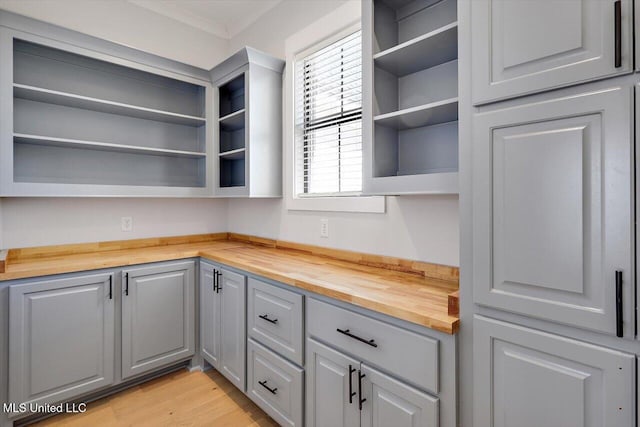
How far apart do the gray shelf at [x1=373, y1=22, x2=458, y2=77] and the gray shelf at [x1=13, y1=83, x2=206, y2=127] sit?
1838mm

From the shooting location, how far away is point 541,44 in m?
0.97

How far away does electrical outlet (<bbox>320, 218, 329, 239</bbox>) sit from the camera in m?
2.33

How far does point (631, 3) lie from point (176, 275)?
2619mm

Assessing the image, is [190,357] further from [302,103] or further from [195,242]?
[302,103]

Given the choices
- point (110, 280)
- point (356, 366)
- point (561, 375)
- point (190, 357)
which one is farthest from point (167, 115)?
point (561, 375)

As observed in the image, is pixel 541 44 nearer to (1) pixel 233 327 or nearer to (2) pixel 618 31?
(2) pixel 618 31

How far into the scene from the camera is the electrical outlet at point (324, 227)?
233 cm

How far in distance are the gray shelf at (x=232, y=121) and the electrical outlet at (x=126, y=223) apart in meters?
1.11

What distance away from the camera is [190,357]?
8.36 ft

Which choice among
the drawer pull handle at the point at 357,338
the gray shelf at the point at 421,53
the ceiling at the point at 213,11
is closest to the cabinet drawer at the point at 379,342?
the drawer pull handle at the point at 357,338

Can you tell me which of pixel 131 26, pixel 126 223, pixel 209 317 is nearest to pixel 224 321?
pixel 209 317

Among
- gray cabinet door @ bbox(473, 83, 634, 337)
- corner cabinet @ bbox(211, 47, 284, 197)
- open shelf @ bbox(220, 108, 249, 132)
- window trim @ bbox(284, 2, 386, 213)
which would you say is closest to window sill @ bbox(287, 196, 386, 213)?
window trim @ bbox(284, 2, 386, 213)

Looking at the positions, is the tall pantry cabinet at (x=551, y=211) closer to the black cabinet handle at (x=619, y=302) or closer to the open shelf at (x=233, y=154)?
the black cabinet handle at (x=619, y=302)

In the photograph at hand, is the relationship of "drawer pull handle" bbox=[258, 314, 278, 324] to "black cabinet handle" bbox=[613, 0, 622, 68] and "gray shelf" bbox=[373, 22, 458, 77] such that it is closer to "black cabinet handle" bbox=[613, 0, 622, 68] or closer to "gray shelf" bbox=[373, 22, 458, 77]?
"gray shelf" bbox=[373, 22, 458, 77]
